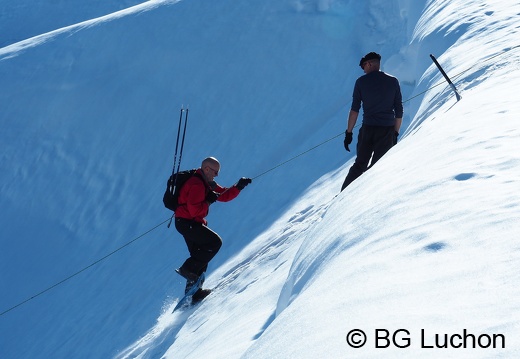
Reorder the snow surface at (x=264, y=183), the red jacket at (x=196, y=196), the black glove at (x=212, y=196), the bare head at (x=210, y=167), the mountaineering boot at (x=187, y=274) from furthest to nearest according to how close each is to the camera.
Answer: the mountaineering boot at (x=187, y=274), the black glove at (x=212, y=196), the red jacket at (x=196, y=196), the bare head at (x=210, y=167), the snow surface at (x=264, y=183)

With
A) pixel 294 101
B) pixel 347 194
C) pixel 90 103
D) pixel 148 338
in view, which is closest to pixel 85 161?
pixel 90 103

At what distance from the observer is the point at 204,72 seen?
52.0ft

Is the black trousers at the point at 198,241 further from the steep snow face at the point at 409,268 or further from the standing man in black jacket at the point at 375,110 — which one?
the standing man in black jacket at the point at 375,110

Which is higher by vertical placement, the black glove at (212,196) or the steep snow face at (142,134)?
the steep snow face at (142,134)

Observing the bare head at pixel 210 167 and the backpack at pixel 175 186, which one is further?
→ the backpack at pixel 175 186

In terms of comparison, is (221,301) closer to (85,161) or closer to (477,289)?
(477,289)

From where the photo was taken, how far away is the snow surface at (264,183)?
3170mm

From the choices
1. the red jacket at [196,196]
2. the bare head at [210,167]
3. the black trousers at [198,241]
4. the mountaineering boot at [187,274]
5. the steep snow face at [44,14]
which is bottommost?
the mountaineering boot at [187,274]

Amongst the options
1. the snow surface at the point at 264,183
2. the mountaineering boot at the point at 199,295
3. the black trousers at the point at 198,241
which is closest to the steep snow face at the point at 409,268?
the snow surface at the point at 264,183

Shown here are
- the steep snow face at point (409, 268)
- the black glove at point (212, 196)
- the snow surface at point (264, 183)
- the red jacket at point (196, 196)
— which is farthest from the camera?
the black glove at point (212, 196)

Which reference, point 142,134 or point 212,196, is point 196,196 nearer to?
point 212,196

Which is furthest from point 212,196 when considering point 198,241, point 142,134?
point 142,134

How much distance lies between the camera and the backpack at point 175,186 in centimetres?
702

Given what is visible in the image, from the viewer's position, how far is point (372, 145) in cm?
730
